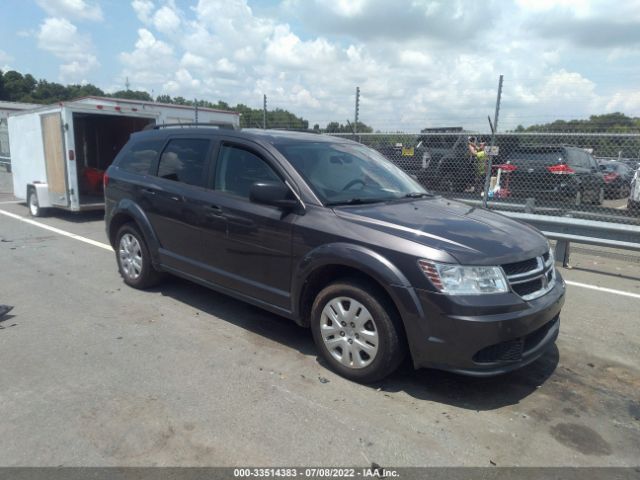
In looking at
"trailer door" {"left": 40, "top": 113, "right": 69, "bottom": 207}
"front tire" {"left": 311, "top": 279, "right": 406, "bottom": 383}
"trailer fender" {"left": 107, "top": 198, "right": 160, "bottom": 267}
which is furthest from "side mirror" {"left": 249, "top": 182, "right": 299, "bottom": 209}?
"trailer door" {"left": 40, "top": 113, "right": 69, "bottom": 207}

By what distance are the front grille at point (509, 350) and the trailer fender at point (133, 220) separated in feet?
11.5

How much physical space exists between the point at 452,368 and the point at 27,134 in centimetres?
1158

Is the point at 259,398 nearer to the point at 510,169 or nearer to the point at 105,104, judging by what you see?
the point at 105,104

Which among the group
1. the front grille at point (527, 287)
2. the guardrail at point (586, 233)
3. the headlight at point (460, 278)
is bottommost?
the guardrail at point (586, 233)

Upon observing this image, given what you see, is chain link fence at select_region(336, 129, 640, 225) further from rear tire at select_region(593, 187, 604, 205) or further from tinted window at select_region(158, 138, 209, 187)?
tinted window at select_region(158, 138, 209, 187)

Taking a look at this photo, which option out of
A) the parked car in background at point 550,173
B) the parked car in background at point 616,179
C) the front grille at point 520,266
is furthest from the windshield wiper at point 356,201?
the parked car in background at point 616,179

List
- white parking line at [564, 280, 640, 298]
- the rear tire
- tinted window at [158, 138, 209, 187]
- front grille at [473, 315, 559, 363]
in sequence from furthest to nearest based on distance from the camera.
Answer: the rear tire
white parking line at [564, 280, 640, 298]
tinted window at [158, 138, 209, 187]
front grille at [473, 315, 559, 363]

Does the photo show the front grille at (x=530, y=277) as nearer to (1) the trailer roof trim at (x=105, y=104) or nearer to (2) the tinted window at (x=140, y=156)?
(2) the tinted window at (x=140, y=156)

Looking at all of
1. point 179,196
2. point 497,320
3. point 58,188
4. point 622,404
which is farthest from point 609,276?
point 58,188

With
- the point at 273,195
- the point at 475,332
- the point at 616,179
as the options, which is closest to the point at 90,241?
the point at 273,195

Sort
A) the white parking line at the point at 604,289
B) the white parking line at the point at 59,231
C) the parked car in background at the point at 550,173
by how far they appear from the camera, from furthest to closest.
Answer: the parked car in background at the point at 550,173
the white parking line at the point at 59,231
the white parking line at the point at 604,289

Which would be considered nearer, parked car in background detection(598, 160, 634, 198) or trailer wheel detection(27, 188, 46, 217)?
trailer wheel detection(27, 188, 46, 217)

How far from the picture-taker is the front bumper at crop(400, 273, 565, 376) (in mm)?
3084

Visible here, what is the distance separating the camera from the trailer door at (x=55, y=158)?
9914mm
